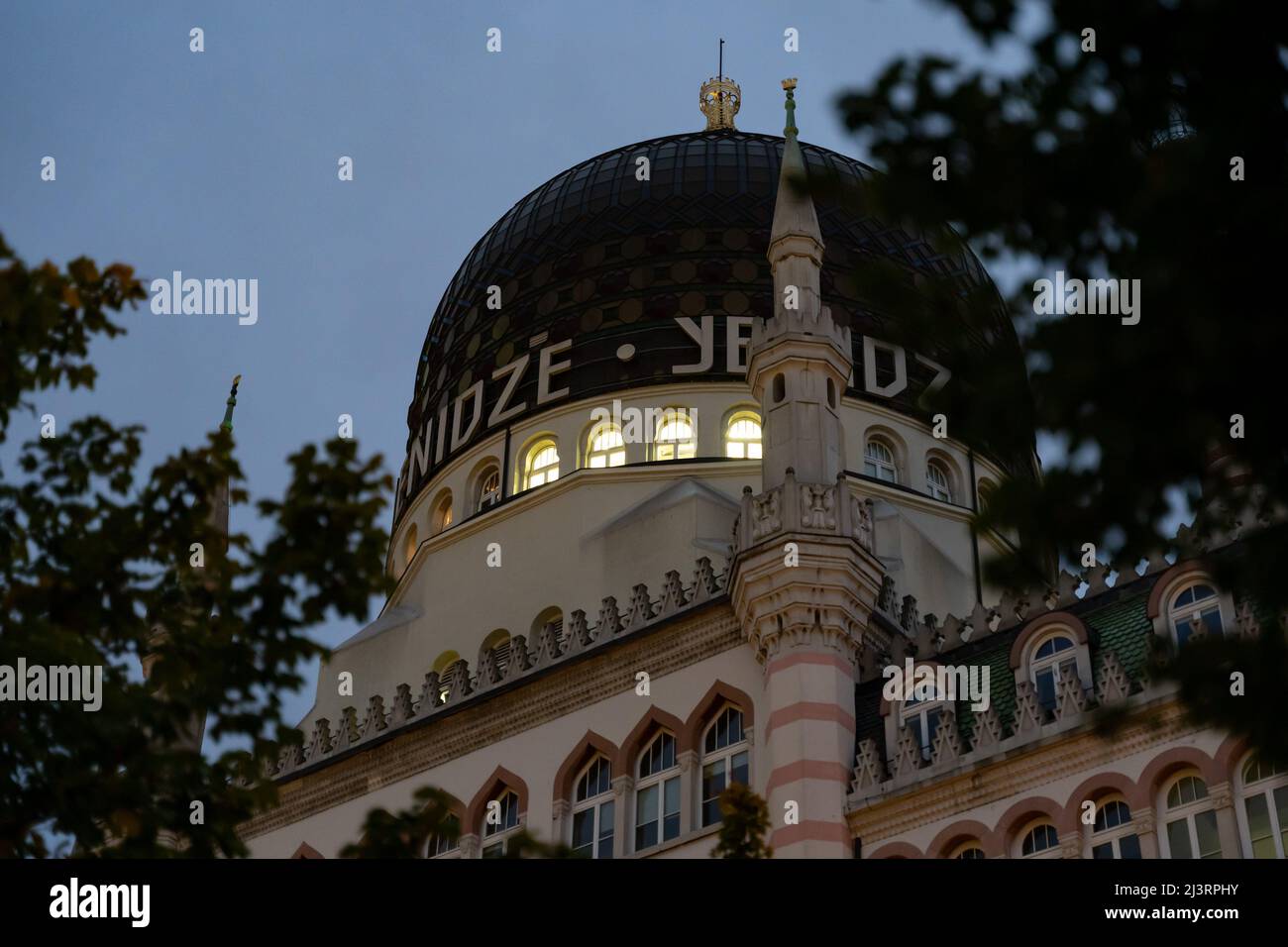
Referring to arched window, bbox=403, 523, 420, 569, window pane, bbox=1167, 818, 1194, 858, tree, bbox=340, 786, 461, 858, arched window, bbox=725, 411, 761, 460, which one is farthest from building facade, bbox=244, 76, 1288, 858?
tree, bbox=340, 786, 461, 858

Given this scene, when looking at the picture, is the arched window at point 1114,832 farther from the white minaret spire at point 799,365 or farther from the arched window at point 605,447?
the arched window at point 605,447

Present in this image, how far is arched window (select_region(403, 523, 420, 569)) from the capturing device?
4312cm

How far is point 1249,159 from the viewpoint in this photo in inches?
382

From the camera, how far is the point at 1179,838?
79.9 ft

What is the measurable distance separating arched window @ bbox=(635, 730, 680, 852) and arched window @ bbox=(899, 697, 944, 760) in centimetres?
393

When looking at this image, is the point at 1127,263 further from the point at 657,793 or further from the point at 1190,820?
the point at 657,793

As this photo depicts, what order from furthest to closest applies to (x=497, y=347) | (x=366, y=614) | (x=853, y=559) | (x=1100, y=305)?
(x=497, y=347)
(x=853, y=559)
(x=366, y=614)
(x=1100, y=305)

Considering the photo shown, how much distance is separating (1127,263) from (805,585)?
18.9 metres

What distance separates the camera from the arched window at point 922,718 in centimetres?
2770

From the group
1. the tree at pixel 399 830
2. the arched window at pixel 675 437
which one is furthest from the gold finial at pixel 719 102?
the tree at pixel 399 830
